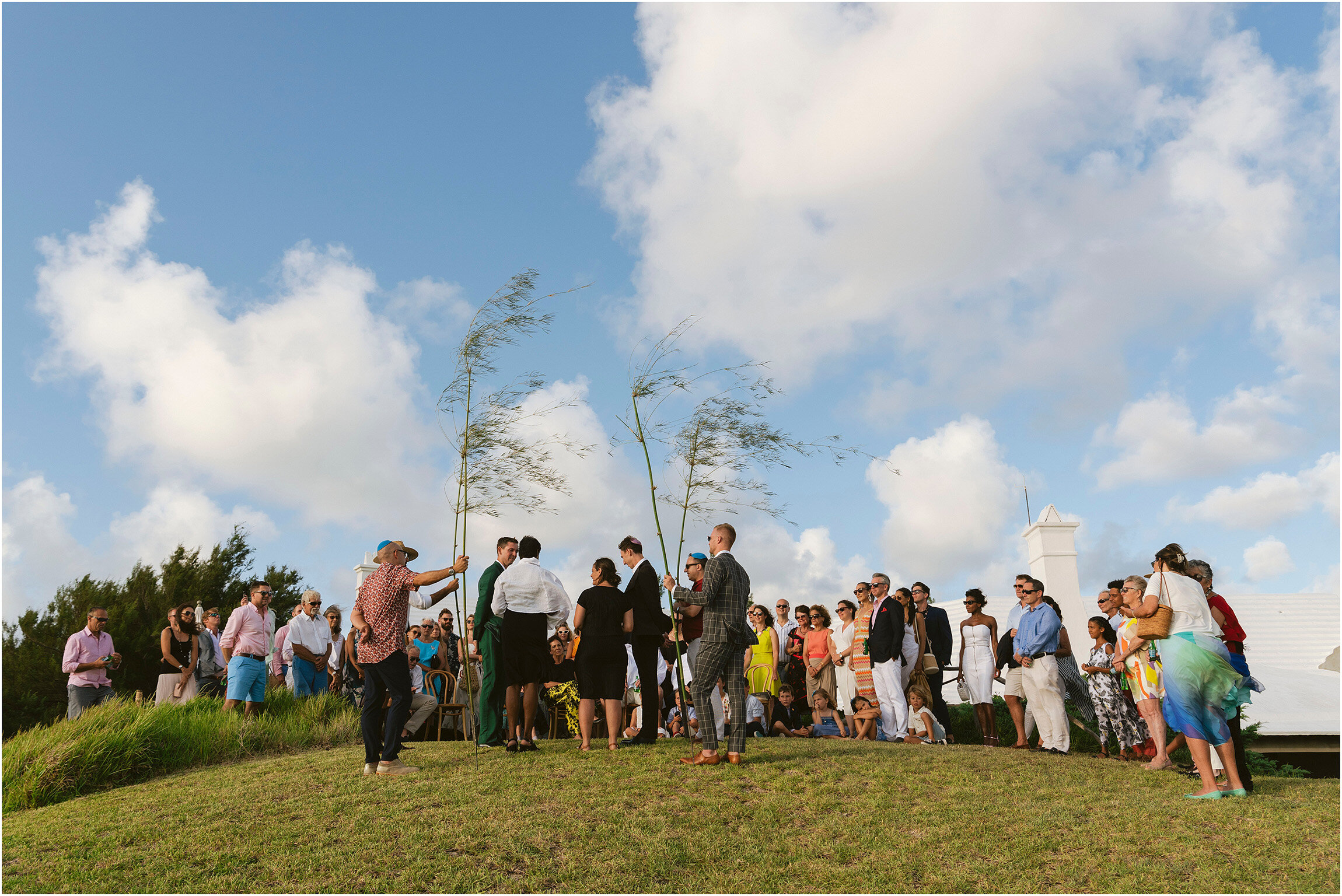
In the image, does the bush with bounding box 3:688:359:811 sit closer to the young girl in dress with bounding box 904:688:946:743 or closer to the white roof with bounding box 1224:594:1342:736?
the young girl in dress with bounding box 904:688:946:743

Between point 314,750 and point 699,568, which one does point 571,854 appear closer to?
point 699,568

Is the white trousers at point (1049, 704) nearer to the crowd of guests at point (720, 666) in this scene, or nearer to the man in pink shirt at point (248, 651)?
the crowd of guests at point (720, 666)

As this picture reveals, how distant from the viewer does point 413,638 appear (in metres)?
11.6

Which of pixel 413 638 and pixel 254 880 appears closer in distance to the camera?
pixel 254 880

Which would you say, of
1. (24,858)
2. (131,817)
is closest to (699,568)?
(131,817)

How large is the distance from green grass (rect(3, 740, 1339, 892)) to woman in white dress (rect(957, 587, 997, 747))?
268cm

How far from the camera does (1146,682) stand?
8742 mm

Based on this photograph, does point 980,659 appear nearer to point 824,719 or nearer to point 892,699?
point 892,699

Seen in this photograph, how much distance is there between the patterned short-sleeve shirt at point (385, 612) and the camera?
292 inches

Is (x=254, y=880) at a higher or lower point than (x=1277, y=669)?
lower

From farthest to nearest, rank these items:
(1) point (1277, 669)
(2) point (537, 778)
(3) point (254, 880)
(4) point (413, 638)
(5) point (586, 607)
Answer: (1) point (1277, 669)
(4) point (413, 638)
(5) point (586, 607)
(2) point (537, 778)
(3) point (254, 880)

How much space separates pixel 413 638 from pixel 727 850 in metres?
7.09

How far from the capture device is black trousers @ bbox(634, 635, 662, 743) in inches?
339

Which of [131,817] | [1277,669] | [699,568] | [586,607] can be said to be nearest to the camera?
[131,817]
